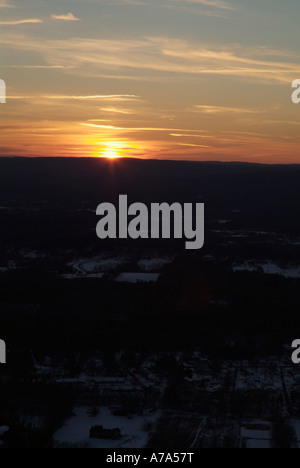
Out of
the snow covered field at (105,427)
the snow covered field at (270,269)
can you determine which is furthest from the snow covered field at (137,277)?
the snow covered field at (105,427)

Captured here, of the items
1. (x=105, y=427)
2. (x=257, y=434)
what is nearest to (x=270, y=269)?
(x=257, y=434)

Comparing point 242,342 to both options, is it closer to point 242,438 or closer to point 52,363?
point 52,363

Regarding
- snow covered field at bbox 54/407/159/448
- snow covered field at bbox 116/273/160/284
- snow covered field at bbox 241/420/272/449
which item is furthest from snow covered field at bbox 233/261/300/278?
snow covered field at bbox 54/407/159/448

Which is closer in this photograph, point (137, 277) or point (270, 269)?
point (137, 277)

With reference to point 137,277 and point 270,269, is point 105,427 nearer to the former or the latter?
point 137,277

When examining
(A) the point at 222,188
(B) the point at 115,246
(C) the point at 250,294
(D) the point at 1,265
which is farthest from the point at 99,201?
(C) the point at 250,294

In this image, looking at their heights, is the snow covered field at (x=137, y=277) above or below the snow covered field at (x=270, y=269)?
below

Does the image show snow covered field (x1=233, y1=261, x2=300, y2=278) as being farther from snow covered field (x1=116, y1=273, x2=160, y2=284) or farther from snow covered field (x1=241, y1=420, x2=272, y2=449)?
snow covered field (x1=241, y1=420, x2=272, y2=449)

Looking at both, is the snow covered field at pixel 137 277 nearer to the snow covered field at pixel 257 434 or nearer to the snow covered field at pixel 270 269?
the snow covered field at pixel 270 269
